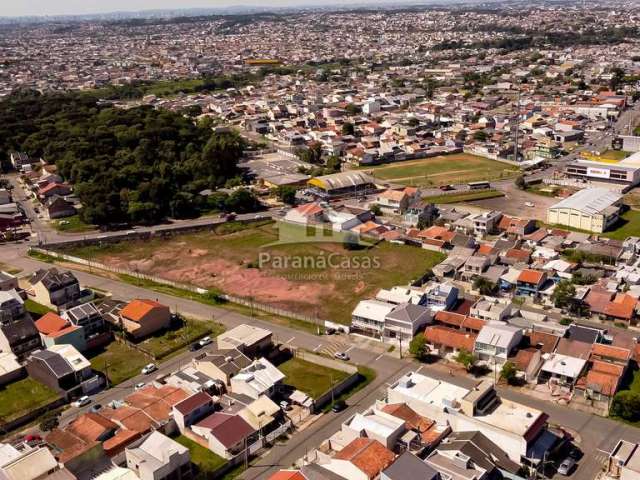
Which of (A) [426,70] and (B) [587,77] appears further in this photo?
(A) [426,70]

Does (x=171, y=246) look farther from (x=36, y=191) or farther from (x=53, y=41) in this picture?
(x=53, y=41)

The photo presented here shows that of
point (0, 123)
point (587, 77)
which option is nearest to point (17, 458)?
point (0, 123)

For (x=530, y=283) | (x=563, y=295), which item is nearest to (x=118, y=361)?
(x=530, y=283)

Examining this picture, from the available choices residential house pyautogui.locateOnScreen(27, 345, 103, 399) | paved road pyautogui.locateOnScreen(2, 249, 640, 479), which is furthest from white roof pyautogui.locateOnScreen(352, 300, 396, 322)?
residential house pyautogui.locateOnScreen(27, 345, 103, 399)

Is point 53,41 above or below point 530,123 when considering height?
above

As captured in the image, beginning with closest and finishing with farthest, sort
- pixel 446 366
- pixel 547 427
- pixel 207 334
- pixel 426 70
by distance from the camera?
pixel 547 427 < pixel 446 366 < pixel 207 334 < pixel 426 70

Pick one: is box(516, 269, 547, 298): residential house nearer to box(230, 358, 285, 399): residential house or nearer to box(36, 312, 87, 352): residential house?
box(230, 358, 285, 399): residential house

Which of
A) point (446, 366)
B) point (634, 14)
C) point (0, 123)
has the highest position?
point (634, 14)

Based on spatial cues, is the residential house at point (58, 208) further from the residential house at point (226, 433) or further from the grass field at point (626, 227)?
the grass field at point (626, 227)
